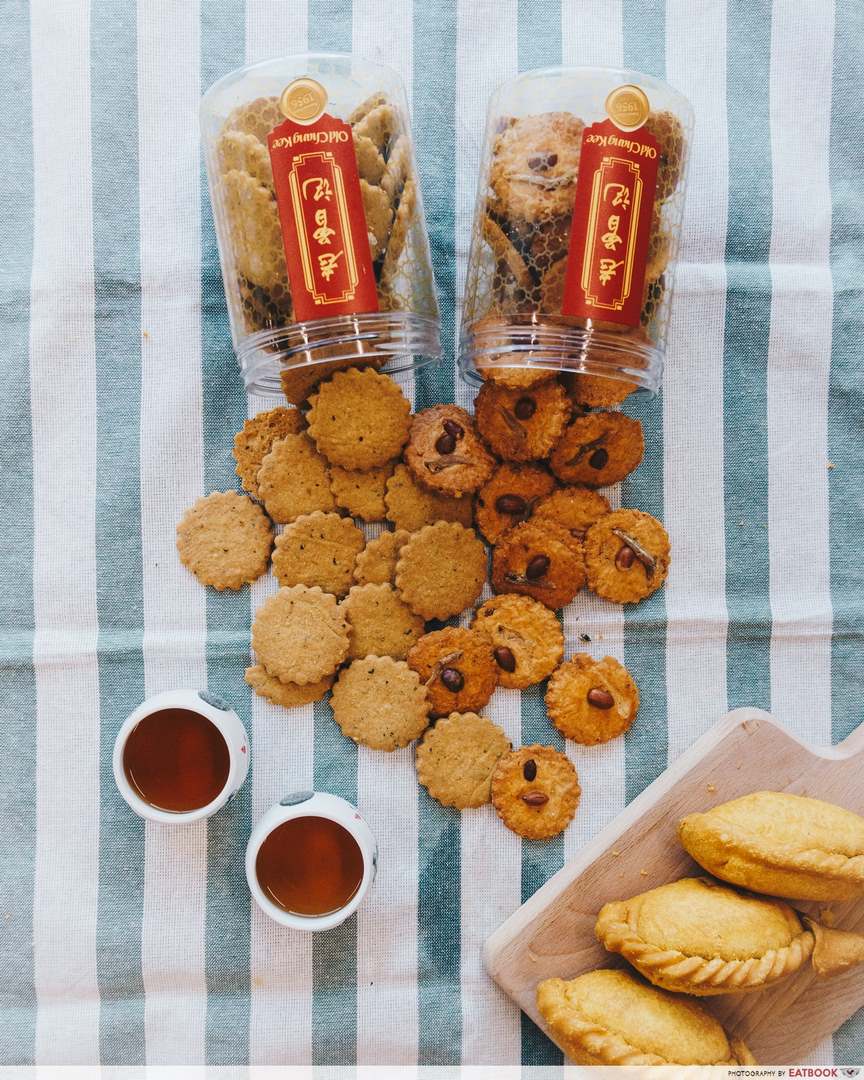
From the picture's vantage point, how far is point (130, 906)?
1.73 metres

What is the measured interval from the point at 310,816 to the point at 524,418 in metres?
0.78

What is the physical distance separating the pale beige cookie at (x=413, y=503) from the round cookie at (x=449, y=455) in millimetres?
36

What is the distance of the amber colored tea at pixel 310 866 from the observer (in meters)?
1.56

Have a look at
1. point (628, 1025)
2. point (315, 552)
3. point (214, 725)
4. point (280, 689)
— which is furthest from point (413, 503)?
point (628, 1025)

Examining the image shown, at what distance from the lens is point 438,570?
5.50ft

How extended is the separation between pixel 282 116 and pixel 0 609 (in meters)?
1.04

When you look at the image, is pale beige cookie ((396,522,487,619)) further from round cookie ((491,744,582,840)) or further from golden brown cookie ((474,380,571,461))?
round cookie ((491,744,582,840))

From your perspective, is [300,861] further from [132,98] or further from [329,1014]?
[132,98]

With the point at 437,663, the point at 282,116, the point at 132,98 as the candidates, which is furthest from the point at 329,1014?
the point at 132,98

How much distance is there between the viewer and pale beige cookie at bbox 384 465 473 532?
170cm

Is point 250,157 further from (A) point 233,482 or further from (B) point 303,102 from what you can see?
(A) point 233,482

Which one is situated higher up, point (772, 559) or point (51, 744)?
point (772, 559)

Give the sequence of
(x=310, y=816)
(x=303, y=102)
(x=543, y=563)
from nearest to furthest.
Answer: (x=303, y=102) → (x=310, y=816) → (x=543, y=563)

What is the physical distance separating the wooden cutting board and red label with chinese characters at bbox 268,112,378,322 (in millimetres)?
991
